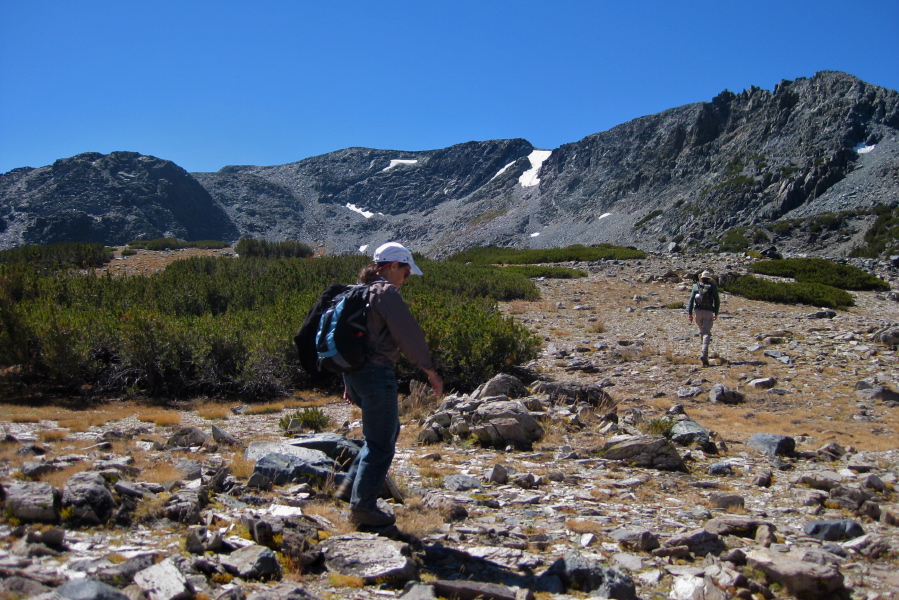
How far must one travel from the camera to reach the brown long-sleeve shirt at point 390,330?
3.60 metres

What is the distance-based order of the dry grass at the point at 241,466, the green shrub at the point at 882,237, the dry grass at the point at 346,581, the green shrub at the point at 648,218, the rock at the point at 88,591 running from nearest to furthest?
the rock at the point at 88,591 → the dry grass at the point at 346,581 → the dry grass at the point at 241,466 → the green shrub at the point at 882,237 → the green shrub at the point at 648,218

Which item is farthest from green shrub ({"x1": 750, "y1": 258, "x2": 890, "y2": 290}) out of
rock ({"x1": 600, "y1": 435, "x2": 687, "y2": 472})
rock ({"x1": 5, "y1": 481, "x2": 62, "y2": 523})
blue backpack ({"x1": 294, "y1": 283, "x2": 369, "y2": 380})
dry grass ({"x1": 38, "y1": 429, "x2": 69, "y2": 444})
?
rock ({"x1": 5, "y1": 481, "x2": 62, "y2": 523})

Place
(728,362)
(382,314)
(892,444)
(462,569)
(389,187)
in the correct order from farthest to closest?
(389,187)
(728,362)
(892,444)
(382,314)
(462,569)

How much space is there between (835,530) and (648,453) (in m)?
1.97

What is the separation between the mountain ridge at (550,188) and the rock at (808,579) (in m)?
42.7

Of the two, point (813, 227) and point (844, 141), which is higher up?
point (844, 141)

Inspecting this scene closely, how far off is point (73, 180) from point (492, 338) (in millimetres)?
106919

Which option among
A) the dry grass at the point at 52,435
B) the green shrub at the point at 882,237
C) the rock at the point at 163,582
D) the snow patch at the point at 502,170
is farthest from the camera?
the snow patch at the point at 502,170

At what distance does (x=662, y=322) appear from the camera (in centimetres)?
1684

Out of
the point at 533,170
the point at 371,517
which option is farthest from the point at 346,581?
the point at 533,170

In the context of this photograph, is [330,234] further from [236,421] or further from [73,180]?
[236,421]

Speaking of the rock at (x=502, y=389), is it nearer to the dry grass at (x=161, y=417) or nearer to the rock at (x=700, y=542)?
the dry grass at (x=161, y=417)

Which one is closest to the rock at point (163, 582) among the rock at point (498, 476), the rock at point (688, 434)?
the rock at point (498, 476)

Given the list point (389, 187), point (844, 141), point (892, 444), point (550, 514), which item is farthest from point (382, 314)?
point (389, 187)
